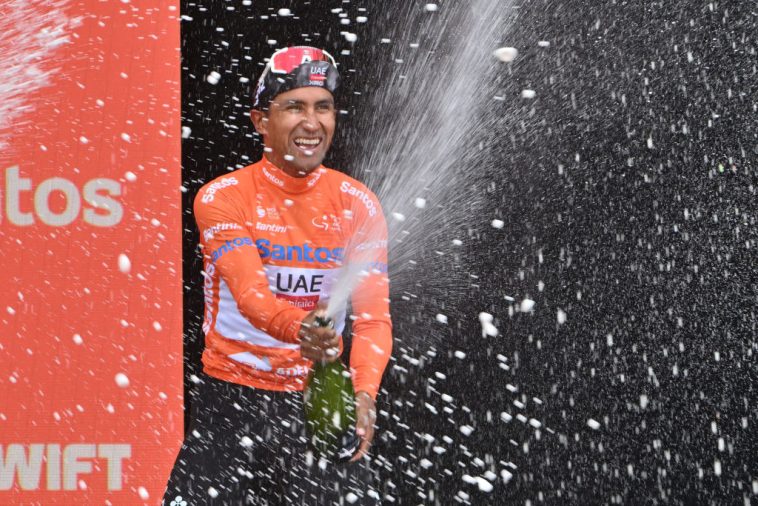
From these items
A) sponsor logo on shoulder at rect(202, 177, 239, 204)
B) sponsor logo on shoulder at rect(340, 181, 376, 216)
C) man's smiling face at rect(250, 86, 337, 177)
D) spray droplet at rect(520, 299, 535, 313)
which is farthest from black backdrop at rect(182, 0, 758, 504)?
sponsor logo on shoulder at rect(202, 177, 239, 204)

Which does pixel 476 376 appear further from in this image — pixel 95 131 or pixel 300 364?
pixel 95 131

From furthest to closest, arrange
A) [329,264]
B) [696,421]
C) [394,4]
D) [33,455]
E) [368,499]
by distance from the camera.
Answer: [696,421]
[394,4]
[33,455]
[329,264]
[368,499]

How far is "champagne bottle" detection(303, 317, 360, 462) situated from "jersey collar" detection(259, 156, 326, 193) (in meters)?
0.62

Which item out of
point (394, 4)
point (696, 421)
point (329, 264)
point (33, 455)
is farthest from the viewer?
point (696, 421)

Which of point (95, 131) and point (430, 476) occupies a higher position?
point (95, 131)

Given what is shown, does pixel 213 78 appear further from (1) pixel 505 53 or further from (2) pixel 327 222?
(1) pixel 505 53

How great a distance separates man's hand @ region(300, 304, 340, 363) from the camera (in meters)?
2.22

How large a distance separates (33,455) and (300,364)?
1007 millimetres

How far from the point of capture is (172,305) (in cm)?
299

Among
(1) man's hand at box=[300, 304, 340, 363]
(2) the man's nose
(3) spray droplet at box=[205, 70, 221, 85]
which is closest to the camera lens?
(1) man's hand at box=[300, 304, 340, 363]

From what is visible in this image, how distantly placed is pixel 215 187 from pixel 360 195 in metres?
0.48

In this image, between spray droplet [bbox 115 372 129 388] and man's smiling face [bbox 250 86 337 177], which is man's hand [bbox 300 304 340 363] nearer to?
man's smiling face [bbox 250 86 337 177]

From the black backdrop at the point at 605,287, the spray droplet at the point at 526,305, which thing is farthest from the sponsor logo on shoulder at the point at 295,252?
the spray droplet at the point at 526,305

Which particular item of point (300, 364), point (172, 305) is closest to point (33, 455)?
Result: point (172, 305)
